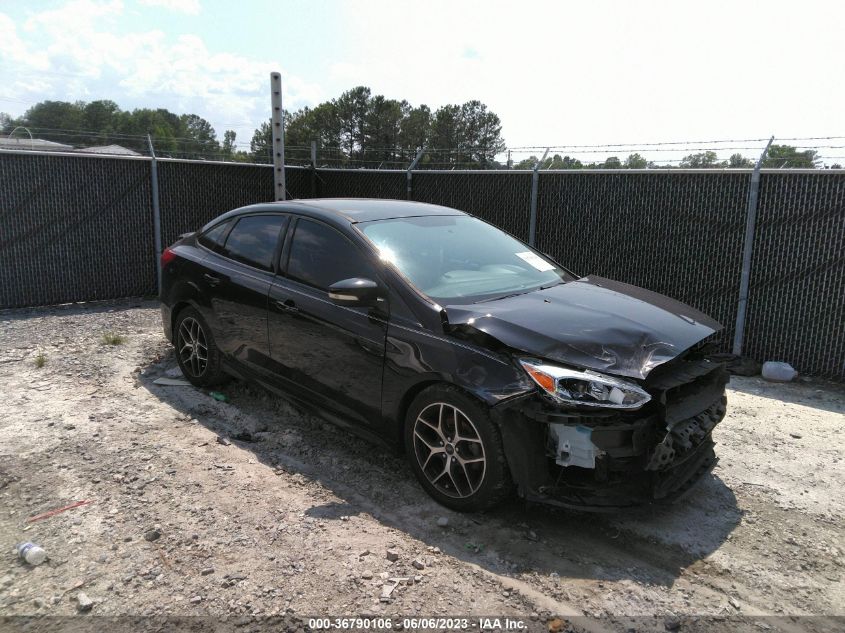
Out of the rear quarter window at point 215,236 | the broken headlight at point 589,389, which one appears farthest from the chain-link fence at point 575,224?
the rear quarter window at point 215,236

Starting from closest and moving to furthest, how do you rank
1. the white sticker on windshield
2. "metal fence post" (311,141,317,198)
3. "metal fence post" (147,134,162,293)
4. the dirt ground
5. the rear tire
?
the dirt ground, the white sticker on windshield, the rear tire, "metal fence post" (147,134,162,293), "metal fence post" (311,141,317,198)

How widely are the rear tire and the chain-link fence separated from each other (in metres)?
4.83

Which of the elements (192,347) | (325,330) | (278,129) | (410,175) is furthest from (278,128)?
(325,330)

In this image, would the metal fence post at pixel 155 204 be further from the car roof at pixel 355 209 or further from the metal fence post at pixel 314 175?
the car roof at pixel 355 209

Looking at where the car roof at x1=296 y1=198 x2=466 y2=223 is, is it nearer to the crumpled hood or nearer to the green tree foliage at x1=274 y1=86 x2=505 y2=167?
the crumpled hood

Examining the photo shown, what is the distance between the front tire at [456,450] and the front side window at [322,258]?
95cm

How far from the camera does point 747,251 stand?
680 cm

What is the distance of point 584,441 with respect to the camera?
309 cm

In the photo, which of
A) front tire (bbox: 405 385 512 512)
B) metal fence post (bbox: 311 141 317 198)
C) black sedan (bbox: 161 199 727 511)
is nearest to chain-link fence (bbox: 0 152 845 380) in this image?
metal fence post (bbox: 311 141 317 198)

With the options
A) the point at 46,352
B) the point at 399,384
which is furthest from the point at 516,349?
the point at 46,352

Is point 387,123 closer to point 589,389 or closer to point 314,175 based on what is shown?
point 314,175

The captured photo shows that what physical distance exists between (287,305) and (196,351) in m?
1.49

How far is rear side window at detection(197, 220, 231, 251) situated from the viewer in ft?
17.7

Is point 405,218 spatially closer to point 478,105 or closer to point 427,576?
point 427,576
